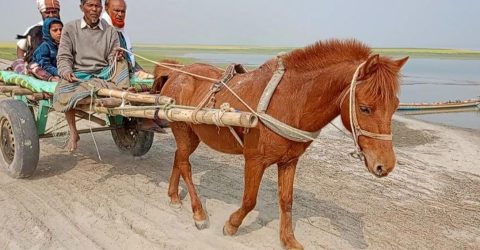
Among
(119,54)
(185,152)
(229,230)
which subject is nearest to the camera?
(229,230)

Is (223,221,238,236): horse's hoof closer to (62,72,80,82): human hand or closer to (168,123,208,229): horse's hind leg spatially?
(168,123,208,229): horse's hind leg

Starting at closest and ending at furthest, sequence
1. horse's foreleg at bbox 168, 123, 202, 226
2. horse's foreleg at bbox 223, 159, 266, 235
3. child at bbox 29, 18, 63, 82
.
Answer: horse's foreleg at bbox 223, 159, 266, 235 → horse's foreleg at bbox 168, 123, 202, 226 → child at bbox 29, 18, 63, 82

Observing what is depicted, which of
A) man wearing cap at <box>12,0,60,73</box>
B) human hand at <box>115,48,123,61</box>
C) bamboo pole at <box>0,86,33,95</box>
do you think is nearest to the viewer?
human hand at <box>115,48,123,61</box>

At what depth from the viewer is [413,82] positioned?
29.9 m

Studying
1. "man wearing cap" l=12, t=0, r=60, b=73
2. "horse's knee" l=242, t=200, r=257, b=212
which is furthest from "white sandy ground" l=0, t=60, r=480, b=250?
"man wearing cap" l=12, t=0, r=60, b=73

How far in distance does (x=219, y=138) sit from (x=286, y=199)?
0.93 m

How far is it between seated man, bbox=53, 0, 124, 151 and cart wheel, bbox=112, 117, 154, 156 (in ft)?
3.83

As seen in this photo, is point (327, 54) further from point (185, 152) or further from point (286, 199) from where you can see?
point (185, 152)

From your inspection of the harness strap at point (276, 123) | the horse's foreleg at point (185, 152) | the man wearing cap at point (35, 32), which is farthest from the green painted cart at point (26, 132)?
the harness strap at point (276, 123)

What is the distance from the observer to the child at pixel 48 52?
639 centimetres

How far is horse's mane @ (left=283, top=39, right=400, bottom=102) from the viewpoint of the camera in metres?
3.17

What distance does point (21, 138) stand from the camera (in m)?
5.59

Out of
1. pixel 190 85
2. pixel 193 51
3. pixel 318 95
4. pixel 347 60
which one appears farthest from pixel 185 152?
pixel 193 51

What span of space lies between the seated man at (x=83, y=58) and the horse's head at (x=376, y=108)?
3.34 m
